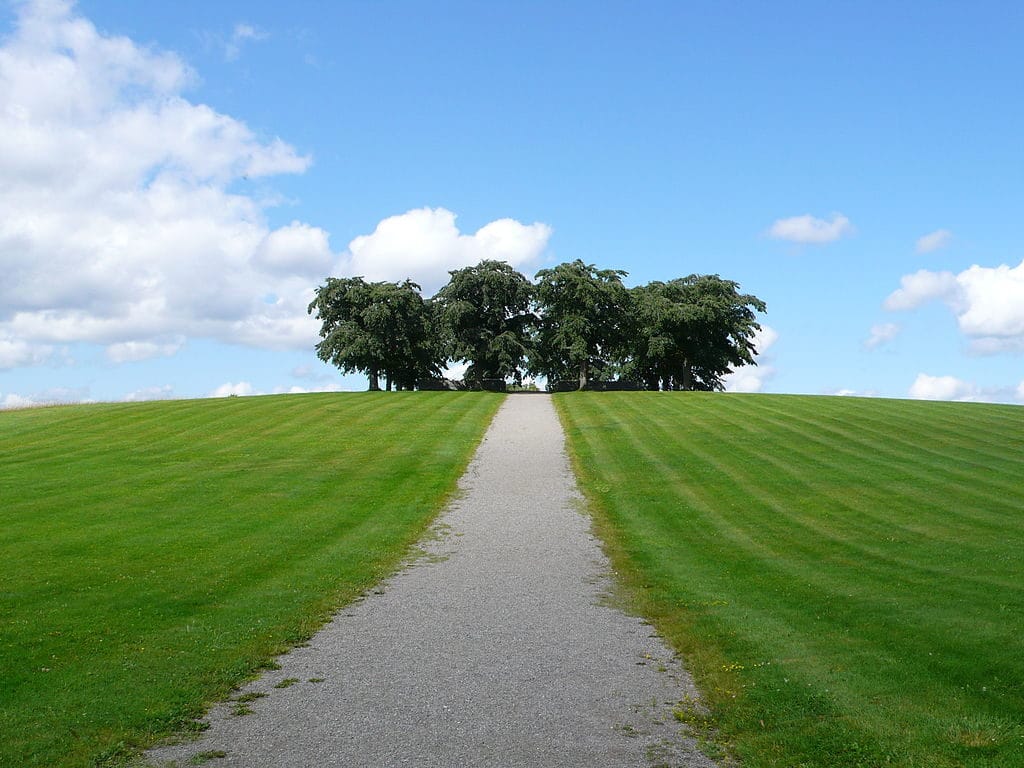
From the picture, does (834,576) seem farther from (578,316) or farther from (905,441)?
(578,316)

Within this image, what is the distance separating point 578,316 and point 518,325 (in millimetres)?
5328

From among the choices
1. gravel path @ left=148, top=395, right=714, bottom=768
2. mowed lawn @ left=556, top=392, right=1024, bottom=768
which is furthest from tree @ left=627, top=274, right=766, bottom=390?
gravel path @ left=148, top=395, right=714, bottom=768

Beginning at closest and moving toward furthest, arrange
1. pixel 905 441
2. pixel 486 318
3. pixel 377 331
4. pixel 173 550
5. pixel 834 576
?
pixel 834 576, pixel 173 550, pixel 905 441, pixel 377 331, pixel 486 318

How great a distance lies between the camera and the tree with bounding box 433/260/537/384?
221ft

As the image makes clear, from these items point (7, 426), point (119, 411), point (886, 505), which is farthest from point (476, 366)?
point (886, 505)

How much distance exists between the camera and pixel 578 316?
68625mm

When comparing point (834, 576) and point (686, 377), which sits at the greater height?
point (686, 377)

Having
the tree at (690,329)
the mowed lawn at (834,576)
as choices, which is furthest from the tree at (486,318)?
the mowed lawn at (834,576)

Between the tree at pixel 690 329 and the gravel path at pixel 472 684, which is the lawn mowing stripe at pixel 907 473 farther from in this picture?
the tree at pixel 690 329

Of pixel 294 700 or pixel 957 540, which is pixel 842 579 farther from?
pixel 294 700

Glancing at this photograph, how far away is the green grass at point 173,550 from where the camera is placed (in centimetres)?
873

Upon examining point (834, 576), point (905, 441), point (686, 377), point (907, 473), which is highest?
point (686, 377)

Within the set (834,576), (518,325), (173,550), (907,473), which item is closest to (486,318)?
(518,325)

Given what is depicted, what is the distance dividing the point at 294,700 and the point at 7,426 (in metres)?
39.6
